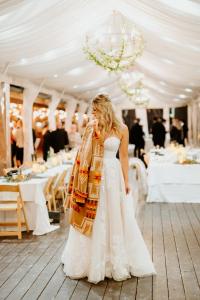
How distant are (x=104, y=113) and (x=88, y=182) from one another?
650mm

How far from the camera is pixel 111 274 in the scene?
13.9 ft

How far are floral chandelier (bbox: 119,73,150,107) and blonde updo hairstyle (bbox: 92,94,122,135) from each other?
9.49 m

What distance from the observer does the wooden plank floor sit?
3.84 metres

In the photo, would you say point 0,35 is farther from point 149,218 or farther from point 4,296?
point 4,296

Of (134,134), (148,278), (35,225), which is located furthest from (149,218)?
(134,134)

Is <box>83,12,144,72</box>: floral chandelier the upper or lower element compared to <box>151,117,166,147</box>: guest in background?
upper

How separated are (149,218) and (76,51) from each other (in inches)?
182

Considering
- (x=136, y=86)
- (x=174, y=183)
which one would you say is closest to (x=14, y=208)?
(x=174, y=183)

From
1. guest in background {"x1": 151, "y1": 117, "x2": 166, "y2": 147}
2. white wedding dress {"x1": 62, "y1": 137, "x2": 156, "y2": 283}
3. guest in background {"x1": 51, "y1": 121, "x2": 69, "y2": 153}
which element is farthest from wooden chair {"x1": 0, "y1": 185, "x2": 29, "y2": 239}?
guest in background {"x1": 151, "y1": 117, "x2": 166, "y2": 147}

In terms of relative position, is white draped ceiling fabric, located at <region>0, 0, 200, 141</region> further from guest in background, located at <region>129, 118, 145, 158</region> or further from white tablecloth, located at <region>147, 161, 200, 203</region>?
guest in background, located at <region>129, 118, 145, 158</region>

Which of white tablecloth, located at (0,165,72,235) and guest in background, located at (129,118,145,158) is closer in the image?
white tablecloth, located at (0,165,72,235)

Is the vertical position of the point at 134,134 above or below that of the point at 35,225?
above

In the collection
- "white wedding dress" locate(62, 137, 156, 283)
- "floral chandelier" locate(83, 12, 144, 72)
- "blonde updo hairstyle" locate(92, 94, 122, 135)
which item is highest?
"floral chandelier" locate(83, 12, 144, 72)

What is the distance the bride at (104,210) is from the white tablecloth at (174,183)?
397 centimetres
